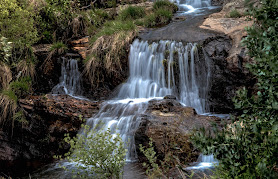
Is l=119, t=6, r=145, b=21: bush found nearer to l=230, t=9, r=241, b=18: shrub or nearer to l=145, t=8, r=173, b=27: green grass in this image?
l=145, t=8, r=173, b=27: green grass

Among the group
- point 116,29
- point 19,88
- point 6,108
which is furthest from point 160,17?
point 6,108

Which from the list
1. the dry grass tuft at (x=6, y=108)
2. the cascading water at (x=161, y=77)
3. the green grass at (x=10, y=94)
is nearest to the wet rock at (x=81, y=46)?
the cascading water at (x=161, y=77)

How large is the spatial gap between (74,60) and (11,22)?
258 centimetres

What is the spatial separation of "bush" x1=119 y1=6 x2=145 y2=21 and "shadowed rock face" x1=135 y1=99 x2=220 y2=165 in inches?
278

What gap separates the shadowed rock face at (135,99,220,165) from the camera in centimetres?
658

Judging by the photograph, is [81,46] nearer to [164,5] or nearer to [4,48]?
[4,48]

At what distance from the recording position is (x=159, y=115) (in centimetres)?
764

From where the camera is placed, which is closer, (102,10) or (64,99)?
(64,99)

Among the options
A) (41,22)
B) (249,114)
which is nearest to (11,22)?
(41,22)

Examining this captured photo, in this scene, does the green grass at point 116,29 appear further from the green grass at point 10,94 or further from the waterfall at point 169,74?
the green grass at point 10,94

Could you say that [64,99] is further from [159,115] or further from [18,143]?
[159,115]

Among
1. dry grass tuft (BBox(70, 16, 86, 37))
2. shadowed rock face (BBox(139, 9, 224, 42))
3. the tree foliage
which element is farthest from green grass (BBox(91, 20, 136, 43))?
the tree foliage

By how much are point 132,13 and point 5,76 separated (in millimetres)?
7138

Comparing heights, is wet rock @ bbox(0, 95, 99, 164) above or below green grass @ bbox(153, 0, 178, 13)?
below
